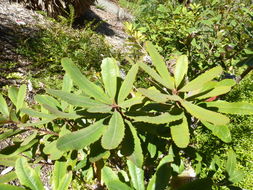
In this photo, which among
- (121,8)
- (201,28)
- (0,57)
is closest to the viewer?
(201,28)

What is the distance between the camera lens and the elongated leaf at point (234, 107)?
886mm

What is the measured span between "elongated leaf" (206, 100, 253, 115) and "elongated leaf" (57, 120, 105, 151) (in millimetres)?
394

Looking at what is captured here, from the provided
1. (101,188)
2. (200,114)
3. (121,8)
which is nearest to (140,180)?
(200,114)

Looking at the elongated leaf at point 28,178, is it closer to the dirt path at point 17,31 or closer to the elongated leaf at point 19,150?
the elongated leaf at point 19,150

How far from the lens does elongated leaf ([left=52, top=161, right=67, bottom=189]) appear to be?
0.98 metres

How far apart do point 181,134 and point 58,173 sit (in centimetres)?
51

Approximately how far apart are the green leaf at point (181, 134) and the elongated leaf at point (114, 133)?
0.16m

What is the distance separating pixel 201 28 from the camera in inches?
83.7

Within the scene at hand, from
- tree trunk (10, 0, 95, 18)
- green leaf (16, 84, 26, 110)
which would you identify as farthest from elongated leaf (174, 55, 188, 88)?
tree trunk (10, 0, 95, 18)

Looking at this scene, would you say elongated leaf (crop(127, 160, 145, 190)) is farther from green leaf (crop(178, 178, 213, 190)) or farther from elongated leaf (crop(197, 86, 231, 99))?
elongated leaf (crop(197, 86, 231, 99))

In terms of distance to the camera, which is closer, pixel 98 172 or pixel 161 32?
pixel 98 172

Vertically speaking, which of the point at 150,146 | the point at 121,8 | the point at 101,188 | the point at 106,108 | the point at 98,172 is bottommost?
the point at 121,8

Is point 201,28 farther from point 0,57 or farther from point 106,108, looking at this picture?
point 0,57

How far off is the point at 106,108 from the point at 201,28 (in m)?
1.54
